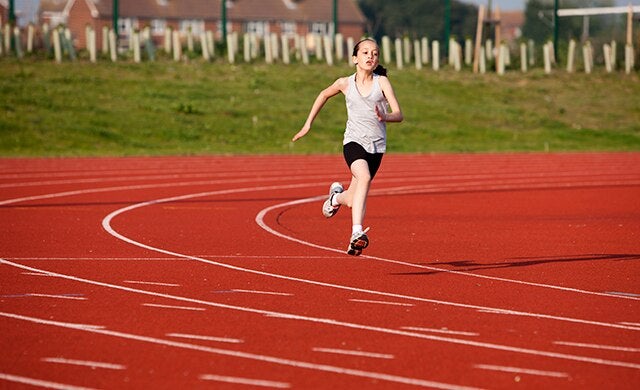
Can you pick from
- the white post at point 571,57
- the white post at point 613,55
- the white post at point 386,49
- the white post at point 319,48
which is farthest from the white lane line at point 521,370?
the white post at point 613,55

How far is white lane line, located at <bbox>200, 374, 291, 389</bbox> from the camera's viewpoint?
5.87m

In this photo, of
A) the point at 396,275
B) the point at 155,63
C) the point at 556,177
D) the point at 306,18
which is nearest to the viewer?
the point at 396,275

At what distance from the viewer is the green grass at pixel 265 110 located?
31125 millimetres

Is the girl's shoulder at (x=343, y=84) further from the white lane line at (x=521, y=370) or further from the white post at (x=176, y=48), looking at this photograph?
the white post at (x=176, y=48)

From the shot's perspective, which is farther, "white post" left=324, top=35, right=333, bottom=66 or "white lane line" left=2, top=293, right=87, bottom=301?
"white post" left=324, top=35, right=333, bottom=66

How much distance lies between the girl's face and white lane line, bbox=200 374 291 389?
4581 mm

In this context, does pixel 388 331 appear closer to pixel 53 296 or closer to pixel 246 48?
pixel 53 296

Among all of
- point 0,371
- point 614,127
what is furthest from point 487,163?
point 0,371

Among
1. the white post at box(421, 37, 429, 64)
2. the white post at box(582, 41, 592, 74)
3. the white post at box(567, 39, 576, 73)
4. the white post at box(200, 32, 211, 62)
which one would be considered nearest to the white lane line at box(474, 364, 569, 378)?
the white post at box(200, 32, 211, 62)

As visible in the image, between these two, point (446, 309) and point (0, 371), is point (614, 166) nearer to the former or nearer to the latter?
point (446, 309)

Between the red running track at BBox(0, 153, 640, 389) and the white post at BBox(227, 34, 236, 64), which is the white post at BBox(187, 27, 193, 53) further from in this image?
the red running track at BBox(0, 153, 640, 389)

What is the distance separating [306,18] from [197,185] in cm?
5012

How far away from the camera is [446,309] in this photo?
8.19 metres

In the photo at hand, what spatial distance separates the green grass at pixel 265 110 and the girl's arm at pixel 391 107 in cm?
1910
